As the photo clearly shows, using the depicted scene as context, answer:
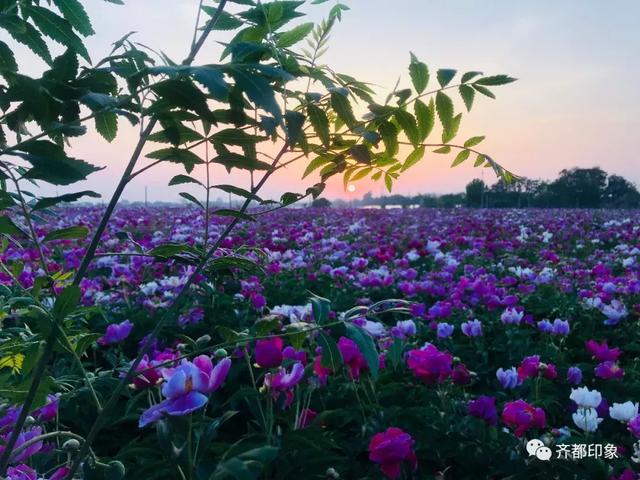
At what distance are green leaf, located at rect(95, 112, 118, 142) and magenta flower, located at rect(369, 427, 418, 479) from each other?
1.06 metres

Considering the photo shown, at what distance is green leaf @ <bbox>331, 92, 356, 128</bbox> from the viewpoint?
107 cm

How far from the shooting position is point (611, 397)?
2809 mm

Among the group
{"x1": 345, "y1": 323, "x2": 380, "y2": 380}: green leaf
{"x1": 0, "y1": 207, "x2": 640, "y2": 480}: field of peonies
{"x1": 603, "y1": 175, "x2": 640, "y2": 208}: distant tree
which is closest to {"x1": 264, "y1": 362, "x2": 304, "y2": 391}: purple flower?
{"x1": 0, "y1": 207, "x2": 640, "y2": 480}: field of peonies

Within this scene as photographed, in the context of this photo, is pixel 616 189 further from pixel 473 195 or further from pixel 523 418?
pixel 523 418

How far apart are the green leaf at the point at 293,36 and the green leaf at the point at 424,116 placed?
27cm

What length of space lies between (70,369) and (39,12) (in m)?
2.15

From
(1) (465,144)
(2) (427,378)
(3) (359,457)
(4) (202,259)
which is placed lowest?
(3) (359,457)

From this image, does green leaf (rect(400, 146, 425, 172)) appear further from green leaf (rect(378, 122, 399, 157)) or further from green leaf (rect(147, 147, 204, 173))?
green leaf (rect(147, 147, 204, 173))

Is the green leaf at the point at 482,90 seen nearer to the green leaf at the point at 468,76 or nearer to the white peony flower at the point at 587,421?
the green leaf at the point at 468,76

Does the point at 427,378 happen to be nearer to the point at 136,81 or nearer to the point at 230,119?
the point at 230,119

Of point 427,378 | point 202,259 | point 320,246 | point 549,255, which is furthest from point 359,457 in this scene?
point 320,246

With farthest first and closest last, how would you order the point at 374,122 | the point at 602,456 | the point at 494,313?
the point at 494,313, the point at 602,456, the point at 374,122

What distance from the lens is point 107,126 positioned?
1.21 m

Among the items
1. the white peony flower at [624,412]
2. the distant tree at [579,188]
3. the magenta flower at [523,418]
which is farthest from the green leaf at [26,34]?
the distant tree at [579,188]
